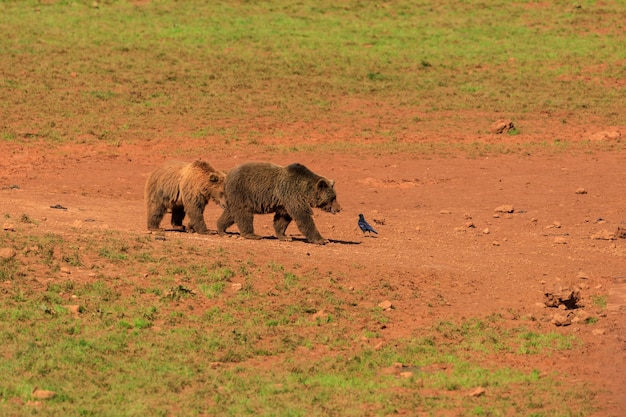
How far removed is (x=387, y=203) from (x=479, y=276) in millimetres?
6494

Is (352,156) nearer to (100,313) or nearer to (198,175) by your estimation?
(198,175)

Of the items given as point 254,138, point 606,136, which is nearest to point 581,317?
point 254,138

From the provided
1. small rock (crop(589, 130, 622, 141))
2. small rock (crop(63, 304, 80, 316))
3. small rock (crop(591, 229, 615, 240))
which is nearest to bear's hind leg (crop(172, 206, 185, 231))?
small rock (crop(63, 304, 80, 316))

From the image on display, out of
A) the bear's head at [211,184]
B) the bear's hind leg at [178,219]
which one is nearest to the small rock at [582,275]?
the bear's head at [211,184]

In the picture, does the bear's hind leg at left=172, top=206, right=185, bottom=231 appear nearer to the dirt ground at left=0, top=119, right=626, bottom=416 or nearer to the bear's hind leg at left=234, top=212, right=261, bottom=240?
the dirt ground at left=0, top=119, right=626, bottom=416

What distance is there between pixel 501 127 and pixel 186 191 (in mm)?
11933

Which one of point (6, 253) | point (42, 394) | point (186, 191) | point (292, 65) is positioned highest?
point (292, 65)

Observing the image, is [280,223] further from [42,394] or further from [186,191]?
[42,394]

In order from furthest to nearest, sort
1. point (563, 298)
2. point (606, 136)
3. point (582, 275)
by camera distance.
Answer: point (606, 136)
point (582, 275)
point (563, 298)

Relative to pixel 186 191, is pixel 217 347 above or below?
below

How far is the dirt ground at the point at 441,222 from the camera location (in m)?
12.6

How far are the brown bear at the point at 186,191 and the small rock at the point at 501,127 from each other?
1137 cm

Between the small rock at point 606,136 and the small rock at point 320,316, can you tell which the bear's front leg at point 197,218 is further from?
the small rock at point 606,136

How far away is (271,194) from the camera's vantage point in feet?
51.7
